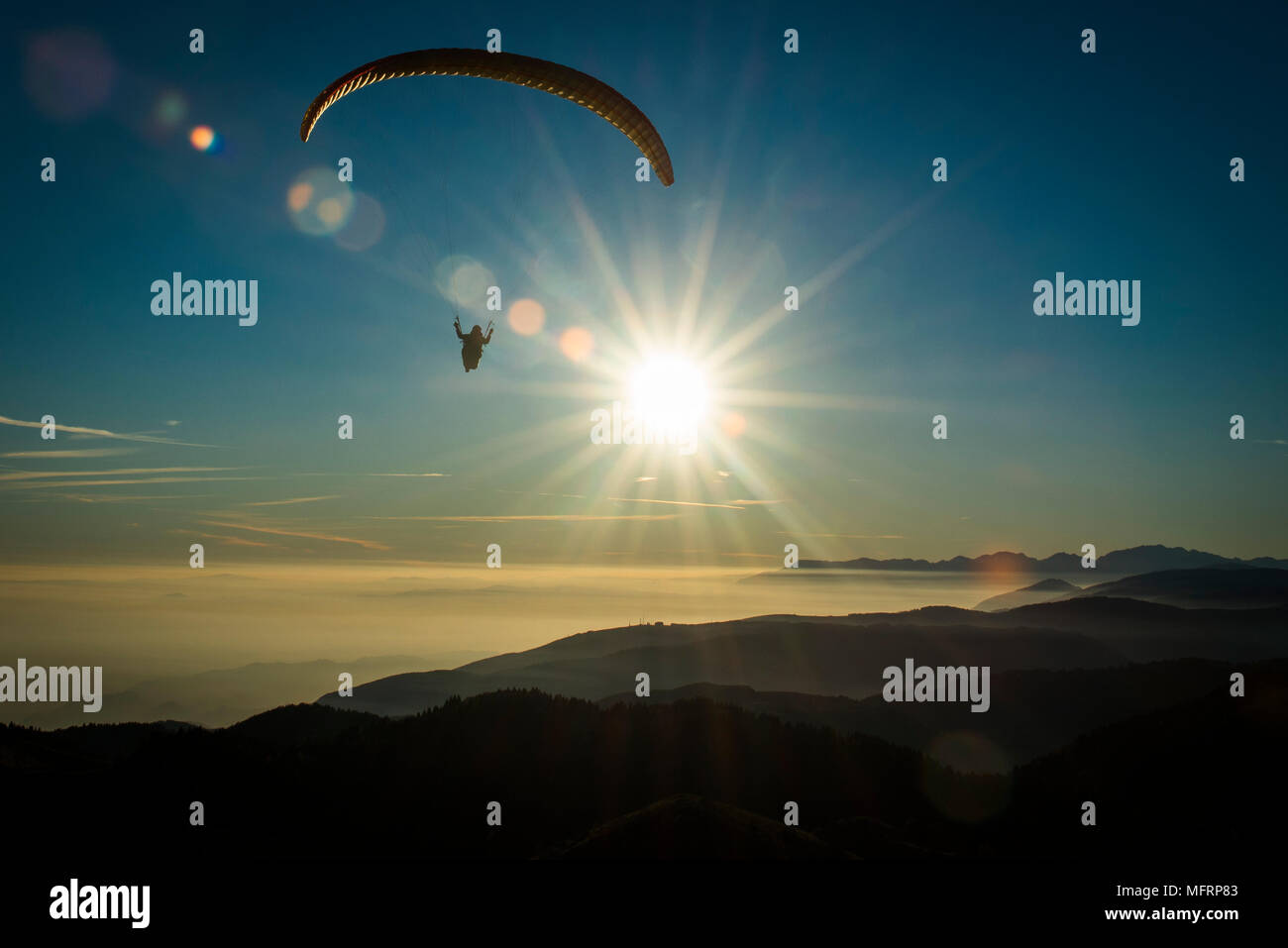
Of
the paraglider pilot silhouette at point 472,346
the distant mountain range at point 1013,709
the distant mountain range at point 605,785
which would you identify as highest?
the paraglider pilot silhouette at point 472,346

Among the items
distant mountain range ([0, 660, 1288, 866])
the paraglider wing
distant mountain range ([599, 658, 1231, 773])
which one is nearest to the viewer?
the paraglider wing

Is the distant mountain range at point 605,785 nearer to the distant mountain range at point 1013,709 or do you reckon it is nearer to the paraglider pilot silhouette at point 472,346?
the paraglider pilot silhouette at point 472,346

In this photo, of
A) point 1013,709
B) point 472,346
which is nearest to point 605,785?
point 472,346

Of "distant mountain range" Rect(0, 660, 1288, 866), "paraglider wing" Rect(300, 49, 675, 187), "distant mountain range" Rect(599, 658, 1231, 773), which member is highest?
"paraglider wing" Rect(300, 49, 675, 187)

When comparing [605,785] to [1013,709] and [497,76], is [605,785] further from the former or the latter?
[1013,709]

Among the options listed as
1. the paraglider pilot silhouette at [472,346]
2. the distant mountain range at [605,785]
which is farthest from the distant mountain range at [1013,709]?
the paraglider pilot silhouette at [472,346]

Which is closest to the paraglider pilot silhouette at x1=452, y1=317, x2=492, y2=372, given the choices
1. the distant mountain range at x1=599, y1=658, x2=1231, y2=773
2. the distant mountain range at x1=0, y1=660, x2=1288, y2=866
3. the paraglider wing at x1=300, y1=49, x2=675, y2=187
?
the paraglider wing at x1=300, y1=49, x2=675, y2=187

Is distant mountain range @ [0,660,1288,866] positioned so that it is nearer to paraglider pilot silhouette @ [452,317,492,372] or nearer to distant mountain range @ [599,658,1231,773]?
paraglider pilot silhouette @ [452,317,492,372]
